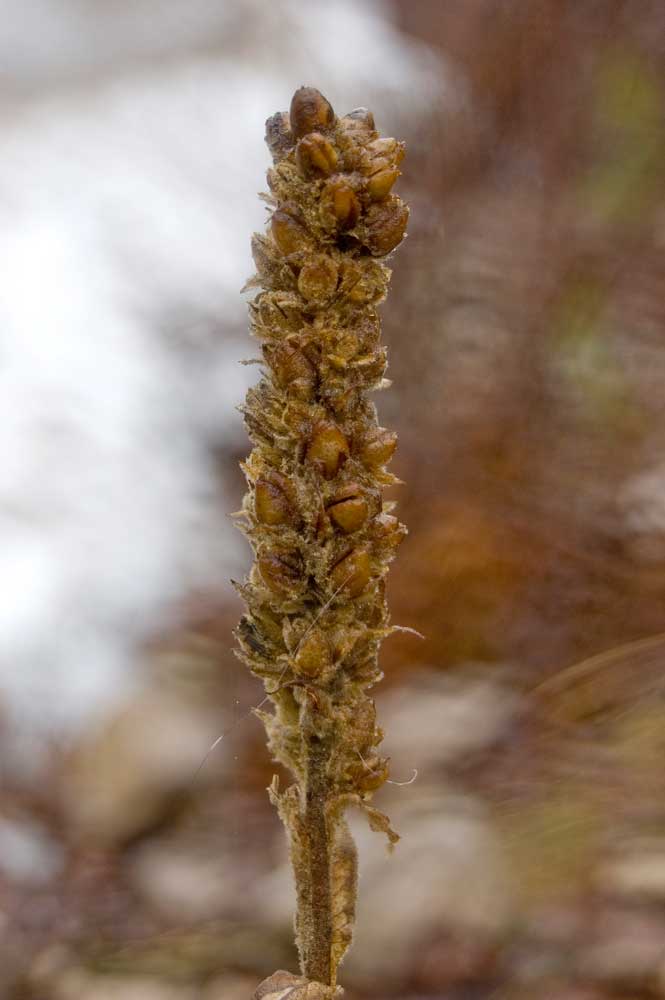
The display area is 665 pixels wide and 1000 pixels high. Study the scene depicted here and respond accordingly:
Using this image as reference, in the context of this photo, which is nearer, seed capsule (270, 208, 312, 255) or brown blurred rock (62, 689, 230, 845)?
seed capsule (270, 208, 312, 255)

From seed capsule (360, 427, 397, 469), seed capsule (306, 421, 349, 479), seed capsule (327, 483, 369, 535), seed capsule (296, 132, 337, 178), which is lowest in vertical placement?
seed capsule (327, 483, 369, 535)

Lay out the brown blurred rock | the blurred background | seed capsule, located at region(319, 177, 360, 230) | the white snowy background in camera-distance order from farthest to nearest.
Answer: the white snowy background
the brown blurred rock
the blurred background
seed capsule, located at region(319, 177, 360, 230)

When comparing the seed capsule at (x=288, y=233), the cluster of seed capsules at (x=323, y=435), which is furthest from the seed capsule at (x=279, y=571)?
the seed capsule at (x=288, y=233)

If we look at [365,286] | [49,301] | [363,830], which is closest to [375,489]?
[365,286]

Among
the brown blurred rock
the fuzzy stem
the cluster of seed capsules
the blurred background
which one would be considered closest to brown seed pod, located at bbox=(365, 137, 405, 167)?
the cluster of seed capsules

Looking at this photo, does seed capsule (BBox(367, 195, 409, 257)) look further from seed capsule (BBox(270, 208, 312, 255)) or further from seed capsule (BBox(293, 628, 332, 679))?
seed capsule (BBox(293, 628, 332, 679))

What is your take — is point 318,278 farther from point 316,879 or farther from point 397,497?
point 397,497

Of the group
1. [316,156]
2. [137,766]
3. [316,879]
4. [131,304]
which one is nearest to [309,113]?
[316,156]

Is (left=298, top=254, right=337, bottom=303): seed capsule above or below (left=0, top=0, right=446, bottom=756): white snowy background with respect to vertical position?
below
